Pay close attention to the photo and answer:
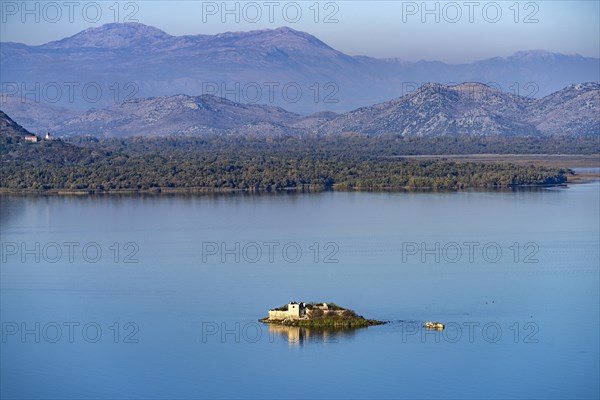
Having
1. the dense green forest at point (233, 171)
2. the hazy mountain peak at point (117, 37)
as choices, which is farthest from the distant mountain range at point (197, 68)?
the dense green forest at point (233, 171)

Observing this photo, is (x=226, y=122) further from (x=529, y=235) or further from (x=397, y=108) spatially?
(x=529, y=235)

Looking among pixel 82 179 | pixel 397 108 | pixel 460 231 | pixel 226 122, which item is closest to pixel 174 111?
pixel 226 122

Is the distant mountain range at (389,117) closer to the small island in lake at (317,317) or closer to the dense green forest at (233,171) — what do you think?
the dense green forest at (233,171)

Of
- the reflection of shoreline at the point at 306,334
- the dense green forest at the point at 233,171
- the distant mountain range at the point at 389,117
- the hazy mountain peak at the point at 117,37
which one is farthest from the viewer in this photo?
the hazy mountain peak at the point at 117,37

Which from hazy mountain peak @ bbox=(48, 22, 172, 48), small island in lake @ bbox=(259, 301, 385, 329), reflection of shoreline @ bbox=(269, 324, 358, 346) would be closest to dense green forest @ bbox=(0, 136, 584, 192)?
small island in lake @ bbox=(259, 301, 385, 329)

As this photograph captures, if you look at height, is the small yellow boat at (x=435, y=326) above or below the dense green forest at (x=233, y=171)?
below

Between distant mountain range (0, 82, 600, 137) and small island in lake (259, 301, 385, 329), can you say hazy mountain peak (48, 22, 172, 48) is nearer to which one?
distant mountain range (0, 82, 600, 137)
